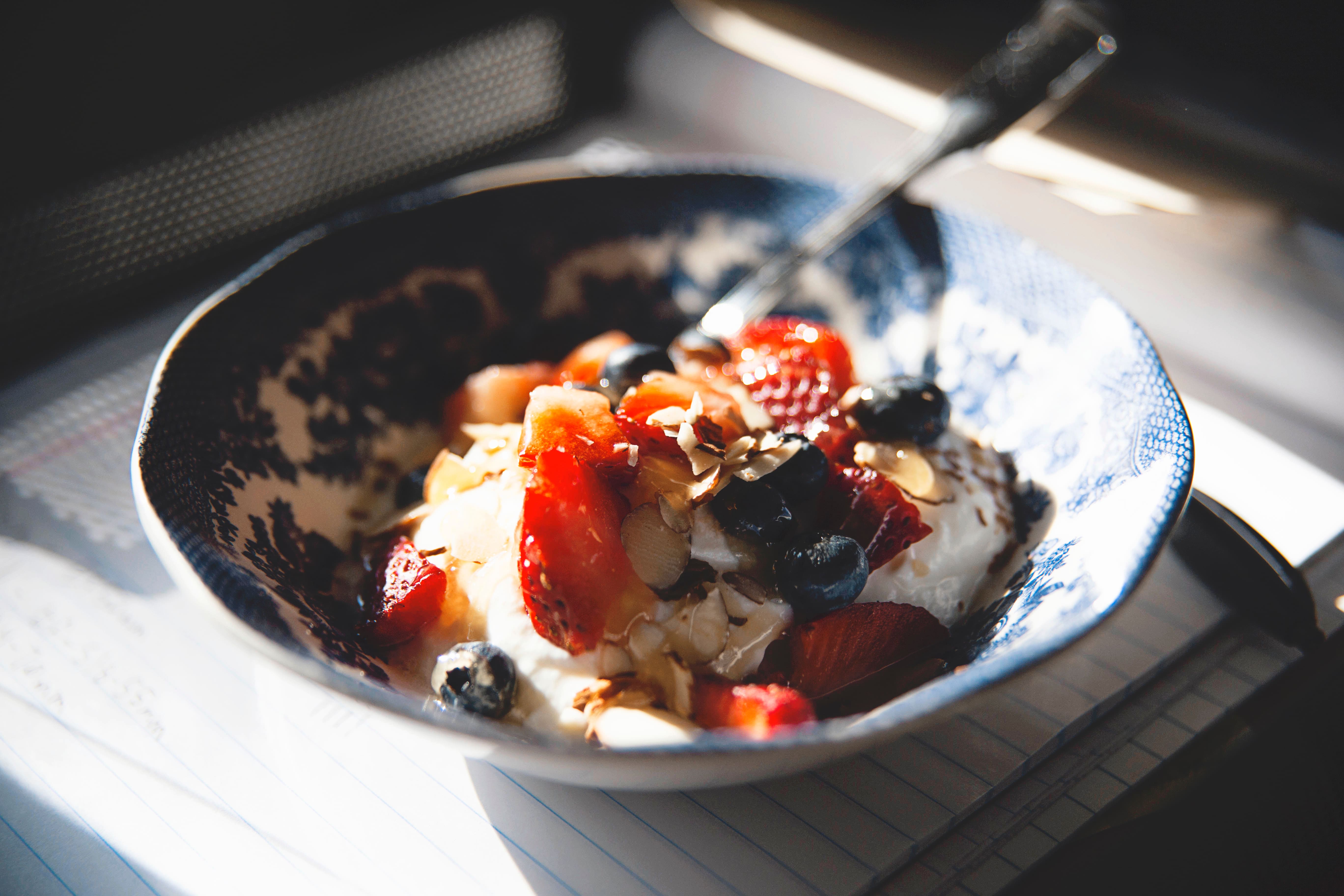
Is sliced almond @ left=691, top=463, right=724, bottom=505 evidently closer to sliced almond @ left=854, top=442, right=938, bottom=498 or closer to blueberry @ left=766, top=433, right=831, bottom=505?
blueberry @ left=766, top=433, right=831, bottom=505

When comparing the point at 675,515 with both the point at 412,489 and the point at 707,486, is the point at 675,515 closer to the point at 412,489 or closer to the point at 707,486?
the point at 707,486

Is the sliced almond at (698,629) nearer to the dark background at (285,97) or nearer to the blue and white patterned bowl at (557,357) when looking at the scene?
the blue and white patterned bowl at (557,357)

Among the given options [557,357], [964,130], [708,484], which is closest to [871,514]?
[708,484]

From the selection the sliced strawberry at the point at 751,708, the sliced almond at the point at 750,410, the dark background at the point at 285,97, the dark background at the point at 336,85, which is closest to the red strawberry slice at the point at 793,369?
the sliced almond at the point at 750,410

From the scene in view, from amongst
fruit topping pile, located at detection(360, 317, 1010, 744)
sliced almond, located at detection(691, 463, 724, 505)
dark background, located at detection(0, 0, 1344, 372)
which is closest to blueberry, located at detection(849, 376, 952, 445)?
fruit topping pile, located at detection(360, 317, 1010, 744)

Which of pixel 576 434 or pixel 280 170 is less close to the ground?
pixel 280 170

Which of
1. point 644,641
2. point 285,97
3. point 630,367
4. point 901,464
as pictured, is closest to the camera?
point 644,641

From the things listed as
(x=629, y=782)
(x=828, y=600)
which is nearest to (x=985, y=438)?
(x=828, y=600)
